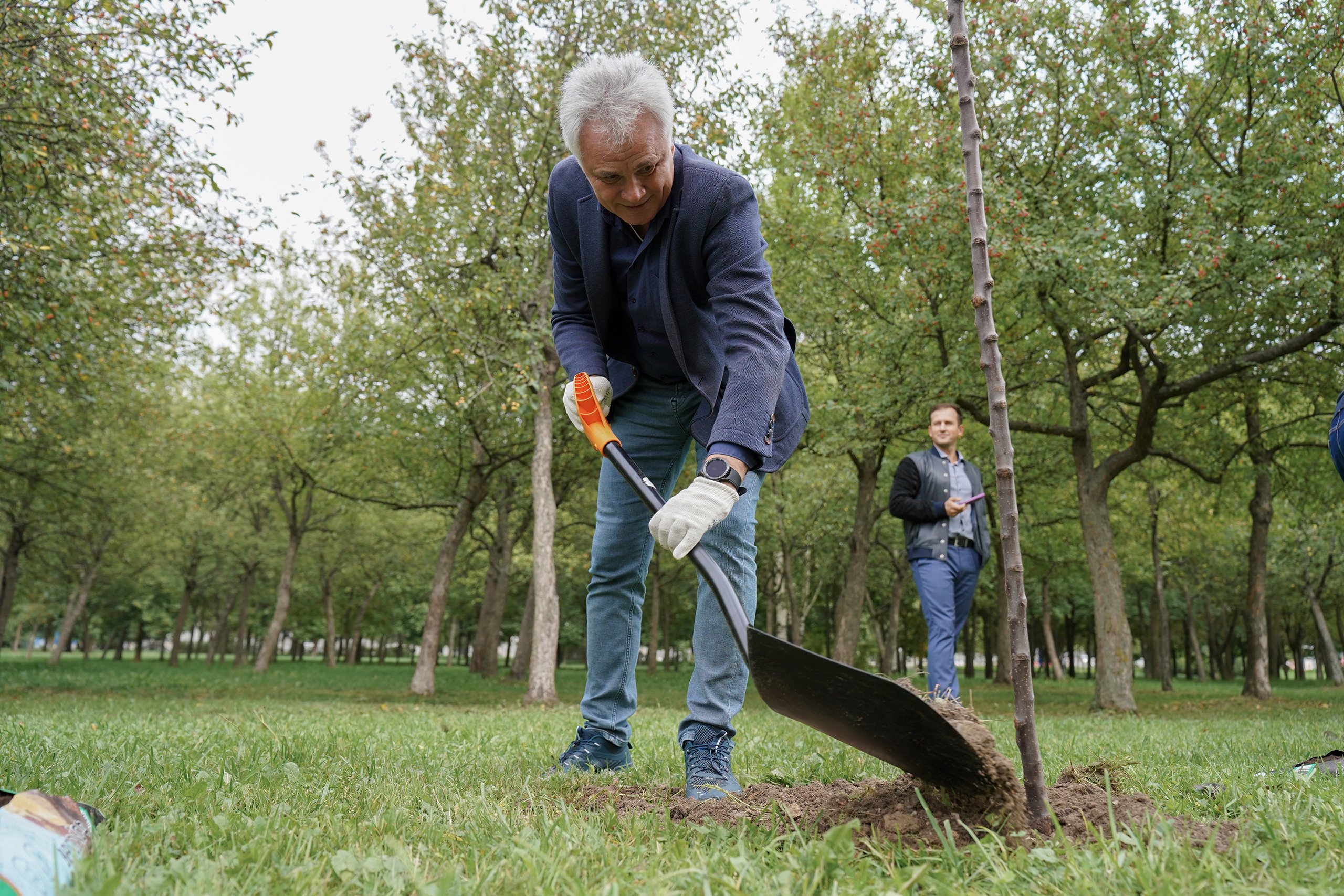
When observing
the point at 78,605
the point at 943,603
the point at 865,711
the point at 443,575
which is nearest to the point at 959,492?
the point at 943,603

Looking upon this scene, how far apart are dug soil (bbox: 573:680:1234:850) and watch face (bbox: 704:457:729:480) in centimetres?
76

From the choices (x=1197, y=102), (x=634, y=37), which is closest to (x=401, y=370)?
(x=634, y=37)

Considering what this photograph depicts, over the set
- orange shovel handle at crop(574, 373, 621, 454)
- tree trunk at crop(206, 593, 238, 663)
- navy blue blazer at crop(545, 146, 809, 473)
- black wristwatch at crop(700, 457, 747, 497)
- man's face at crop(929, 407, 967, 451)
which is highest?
man's face at crop(929, 407, 967, 451)

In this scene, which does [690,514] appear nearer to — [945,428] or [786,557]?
[945,428]

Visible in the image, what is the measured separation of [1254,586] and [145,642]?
10152 centimetres

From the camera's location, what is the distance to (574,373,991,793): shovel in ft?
6.60

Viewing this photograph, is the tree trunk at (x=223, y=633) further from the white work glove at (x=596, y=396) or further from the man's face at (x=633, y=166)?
the man's face at (x=633, y=166)

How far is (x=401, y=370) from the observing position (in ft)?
52.7

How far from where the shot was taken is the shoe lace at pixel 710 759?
9.14 feet

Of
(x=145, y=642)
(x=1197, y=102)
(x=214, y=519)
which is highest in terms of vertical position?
(x=1197, y=102)

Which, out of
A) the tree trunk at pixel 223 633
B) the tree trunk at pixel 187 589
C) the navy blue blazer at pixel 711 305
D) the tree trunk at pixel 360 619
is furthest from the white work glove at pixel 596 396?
the tree trunk at pixel 223 633

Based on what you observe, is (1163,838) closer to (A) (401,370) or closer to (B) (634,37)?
(B) (634,37)

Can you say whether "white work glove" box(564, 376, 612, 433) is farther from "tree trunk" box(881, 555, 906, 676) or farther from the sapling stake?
"tree trunk" box(881, 555, 906, 676)

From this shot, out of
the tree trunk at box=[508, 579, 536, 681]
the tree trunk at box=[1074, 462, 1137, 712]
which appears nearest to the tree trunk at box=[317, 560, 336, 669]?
the tree trunk at box=[508, 579, 536, 681]
